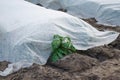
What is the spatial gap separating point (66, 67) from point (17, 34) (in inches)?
49.2

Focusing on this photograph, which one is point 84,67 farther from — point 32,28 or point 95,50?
point 32,28

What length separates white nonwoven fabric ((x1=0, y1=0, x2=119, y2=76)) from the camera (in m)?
5.79

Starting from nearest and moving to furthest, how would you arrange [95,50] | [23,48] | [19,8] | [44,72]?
1. [44,72]
2. [23,48]
3. [95,50]
4. [19,8]

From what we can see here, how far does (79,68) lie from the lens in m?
5.41

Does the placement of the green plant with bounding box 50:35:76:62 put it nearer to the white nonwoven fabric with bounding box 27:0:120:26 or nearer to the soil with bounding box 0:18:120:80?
the soil with bounding box 0:18:120:80

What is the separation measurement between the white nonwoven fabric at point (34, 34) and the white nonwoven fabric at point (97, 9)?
1704 mm

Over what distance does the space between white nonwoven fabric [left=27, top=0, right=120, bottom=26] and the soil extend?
2460 millimetres

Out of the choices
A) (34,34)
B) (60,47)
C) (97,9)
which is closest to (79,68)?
(60,47)

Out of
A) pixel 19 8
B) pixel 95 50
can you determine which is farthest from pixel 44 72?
pixel 19 8

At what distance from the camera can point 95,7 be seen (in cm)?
890

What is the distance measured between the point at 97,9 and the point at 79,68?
3.76 meters

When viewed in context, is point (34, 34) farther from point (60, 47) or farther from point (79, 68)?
point (79, 68)

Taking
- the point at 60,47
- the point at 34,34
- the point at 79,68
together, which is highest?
the point at 34,34

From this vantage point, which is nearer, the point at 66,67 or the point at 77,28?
the point at 66,67
